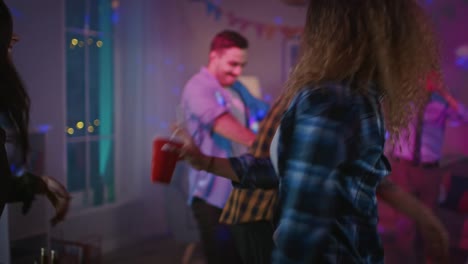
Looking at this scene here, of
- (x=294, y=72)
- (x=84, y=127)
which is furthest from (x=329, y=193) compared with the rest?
(x=84, y=127)

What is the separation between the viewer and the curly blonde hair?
3.26 feet

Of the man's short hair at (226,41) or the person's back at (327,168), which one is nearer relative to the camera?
the person's back at (327,168)

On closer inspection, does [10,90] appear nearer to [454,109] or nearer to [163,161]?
[163,161]

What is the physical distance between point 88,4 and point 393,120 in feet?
9.91

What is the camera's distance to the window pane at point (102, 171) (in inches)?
152

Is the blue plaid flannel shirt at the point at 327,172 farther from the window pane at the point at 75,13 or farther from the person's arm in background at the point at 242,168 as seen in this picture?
the window pane at the point at 75,13

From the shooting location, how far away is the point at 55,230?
321 cm

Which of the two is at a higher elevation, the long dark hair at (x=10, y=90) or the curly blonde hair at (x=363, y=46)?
the curly blonde hair at (x=363, y=46)

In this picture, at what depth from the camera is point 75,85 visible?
362 centimetres

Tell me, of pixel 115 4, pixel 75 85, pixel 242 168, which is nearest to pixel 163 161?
pixel 242 168

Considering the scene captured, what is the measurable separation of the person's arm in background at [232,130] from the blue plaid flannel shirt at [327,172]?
1.14 meters

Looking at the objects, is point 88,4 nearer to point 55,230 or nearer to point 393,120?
point 55,230

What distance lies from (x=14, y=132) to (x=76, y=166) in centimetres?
239

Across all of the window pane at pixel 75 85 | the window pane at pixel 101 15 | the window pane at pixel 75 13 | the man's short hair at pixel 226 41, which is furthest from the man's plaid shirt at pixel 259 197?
the window pane at pixel 101 15
